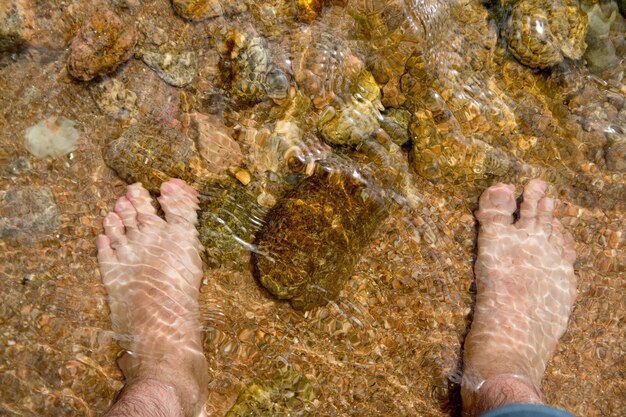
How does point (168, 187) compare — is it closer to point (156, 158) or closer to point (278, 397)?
point (156, 158)

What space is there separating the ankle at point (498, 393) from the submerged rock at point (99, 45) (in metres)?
2.90

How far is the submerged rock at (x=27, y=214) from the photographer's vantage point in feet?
9.52

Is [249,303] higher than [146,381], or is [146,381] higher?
[249,303]

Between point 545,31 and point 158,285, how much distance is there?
301 centimetres

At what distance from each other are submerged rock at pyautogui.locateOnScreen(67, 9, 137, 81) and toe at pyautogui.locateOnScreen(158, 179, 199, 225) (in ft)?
2.54

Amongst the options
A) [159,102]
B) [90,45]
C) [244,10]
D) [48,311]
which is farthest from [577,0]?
[48,311]

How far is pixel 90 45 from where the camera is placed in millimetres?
2936

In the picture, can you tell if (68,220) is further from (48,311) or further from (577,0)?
(577,0)

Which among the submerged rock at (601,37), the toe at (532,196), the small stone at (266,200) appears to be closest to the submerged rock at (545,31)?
the submerged rock at (601,37)

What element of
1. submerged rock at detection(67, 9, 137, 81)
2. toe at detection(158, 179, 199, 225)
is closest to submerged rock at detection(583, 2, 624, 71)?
toe at detection(158, 179, 199, 225)

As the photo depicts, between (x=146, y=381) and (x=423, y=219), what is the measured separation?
6.42ft

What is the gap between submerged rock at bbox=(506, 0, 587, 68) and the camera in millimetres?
3424

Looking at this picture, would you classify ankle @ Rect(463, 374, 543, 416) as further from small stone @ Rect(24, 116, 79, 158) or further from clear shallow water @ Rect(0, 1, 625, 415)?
small stone @ Rect(24, 116, 79, 158)

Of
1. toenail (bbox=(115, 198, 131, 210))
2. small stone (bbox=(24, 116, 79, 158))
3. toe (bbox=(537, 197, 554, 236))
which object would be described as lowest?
toe (bbox=(537, 197, 554, 236))
